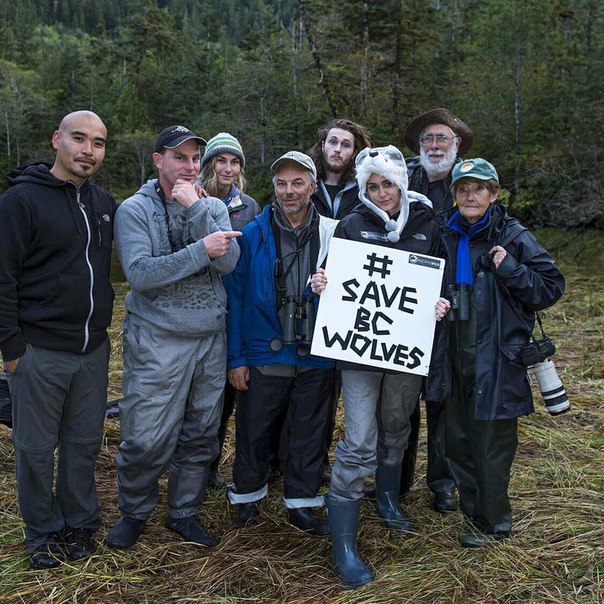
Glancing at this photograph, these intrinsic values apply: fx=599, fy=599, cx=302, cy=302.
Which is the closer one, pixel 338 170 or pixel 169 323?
pixel 169 323

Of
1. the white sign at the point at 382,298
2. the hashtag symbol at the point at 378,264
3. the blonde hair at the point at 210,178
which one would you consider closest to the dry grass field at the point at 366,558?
the white sign at the point at 382,298

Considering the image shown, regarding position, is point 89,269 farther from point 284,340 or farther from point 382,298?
point 382,298

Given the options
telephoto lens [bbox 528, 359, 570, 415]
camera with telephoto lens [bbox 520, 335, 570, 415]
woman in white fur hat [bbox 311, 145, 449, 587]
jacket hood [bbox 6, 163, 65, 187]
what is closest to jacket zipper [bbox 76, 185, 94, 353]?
jacket hood [bbox 6, 163, 65, 187]

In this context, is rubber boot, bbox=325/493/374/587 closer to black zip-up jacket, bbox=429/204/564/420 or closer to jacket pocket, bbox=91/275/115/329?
black zip-up jacket, bbox=429/204/564/420

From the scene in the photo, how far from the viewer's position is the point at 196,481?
11.1 feet

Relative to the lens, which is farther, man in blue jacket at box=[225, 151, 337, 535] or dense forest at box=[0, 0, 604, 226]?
dense forest at box=[0, 0, 604, 226]

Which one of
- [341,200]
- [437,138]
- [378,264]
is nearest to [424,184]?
[437,138]

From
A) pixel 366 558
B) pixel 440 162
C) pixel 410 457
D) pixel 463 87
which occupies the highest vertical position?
pixel 463 87

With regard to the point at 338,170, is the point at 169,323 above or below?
below

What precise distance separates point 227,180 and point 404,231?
54.0 inches

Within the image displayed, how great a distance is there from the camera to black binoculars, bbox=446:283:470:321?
3.14 meters

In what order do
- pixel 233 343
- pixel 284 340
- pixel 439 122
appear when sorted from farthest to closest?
pixel 439 122
pixel 233 343
pixel 284 340

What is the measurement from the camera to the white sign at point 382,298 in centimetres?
307

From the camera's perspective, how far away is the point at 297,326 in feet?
10.7
